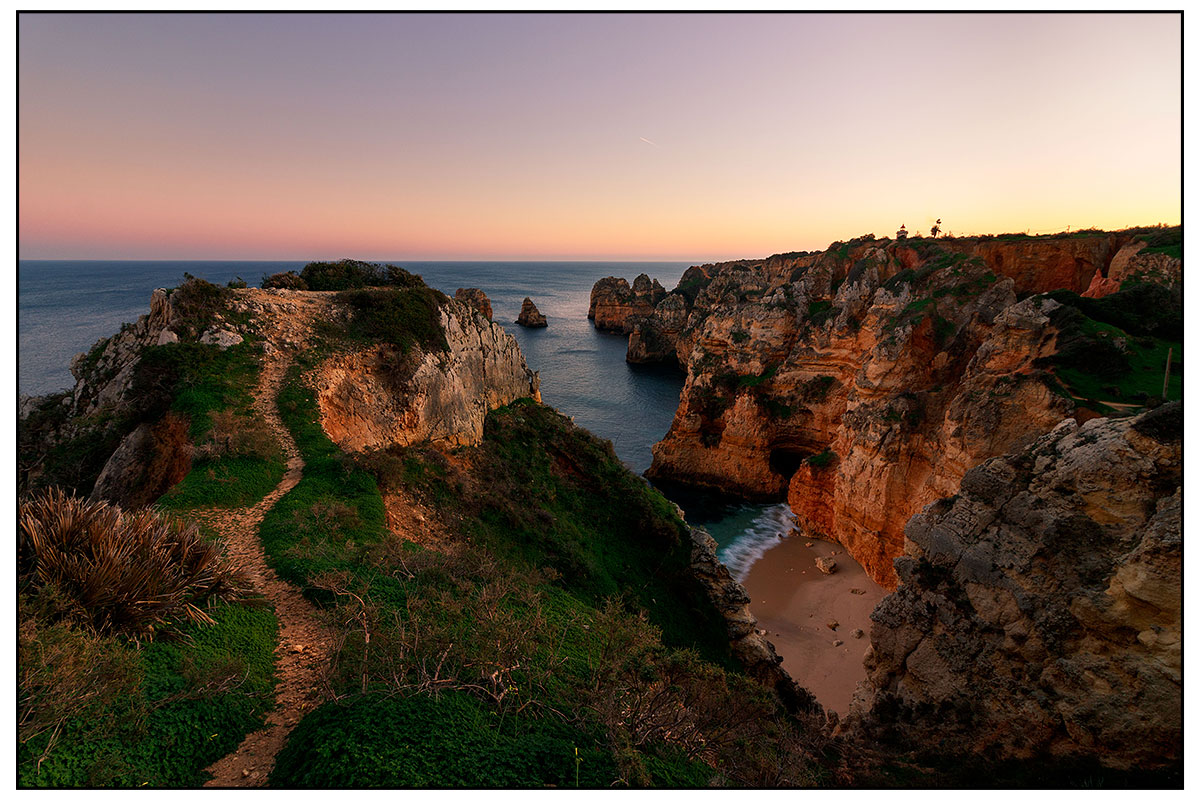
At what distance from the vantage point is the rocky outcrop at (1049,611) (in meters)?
6.54

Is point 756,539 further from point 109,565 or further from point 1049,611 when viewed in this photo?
point 109,565

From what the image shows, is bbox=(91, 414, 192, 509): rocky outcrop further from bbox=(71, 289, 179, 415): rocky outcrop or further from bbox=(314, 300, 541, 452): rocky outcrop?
bbox=(314, 300, 541, 452): rocky outcrop

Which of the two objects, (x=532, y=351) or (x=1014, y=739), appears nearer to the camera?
(x=1014, y=739)

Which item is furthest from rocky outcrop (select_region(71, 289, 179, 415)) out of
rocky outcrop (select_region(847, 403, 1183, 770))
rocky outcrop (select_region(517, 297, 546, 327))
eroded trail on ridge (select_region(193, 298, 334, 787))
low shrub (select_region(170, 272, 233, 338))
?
rocky outcrop (select_region(517, 297, 546, 327))

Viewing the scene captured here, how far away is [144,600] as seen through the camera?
5.91 metres

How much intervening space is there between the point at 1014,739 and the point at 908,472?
13.7 m

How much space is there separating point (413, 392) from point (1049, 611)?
18955mm

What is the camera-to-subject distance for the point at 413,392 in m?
19.3

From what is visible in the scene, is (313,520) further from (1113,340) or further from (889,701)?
(1113,340)

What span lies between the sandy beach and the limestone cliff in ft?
3.76

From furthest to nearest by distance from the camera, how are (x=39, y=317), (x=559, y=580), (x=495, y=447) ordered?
(x=39, y=317) < (x=495, y=447) < (x=559, y=580)

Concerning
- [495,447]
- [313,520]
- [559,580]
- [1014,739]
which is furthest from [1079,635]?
[495,447]

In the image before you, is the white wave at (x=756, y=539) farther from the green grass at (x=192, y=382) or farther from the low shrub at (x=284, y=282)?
the low shrub at (x=284, y=282)

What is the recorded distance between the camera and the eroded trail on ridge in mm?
5090
